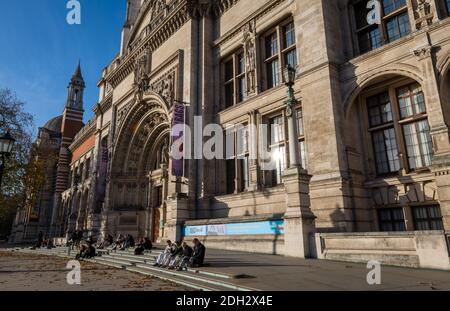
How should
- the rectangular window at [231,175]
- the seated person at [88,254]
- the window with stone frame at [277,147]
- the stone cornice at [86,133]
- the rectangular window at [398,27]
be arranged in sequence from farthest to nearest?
the stone cornice at [86,133]
the rectangular window at [231,175]
the window with stone frame at [277,147]
the seated person at [88,254]
the rectangular window at [398,27]

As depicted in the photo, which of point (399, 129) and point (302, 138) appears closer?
point (399, 129)

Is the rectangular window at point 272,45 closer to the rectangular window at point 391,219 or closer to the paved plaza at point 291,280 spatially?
the rectangular window at point 391,219

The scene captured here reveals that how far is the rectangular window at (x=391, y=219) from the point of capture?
44.3 feet

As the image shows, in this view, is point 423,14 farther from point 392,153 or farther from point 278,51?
point 278,51

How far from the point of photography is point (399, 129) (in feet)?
46.3

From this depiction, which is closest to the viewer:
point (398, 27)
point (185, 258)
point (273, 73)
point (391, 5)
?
point (185, 258)

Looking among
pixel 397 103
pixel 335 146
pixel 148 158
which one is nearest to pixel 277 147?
pixel 335 146

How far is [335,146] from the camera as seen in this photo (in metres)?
A: 14.2

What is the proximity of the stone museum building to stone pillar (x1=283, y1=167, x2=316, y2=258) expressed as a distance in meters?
0.05

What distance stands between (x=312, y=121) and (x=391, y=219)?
5455 mm

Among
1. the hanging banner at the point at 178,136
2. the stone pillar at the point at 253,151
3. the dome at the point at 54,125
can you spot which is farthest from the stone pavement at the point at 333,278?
the dome at the point at 54,125

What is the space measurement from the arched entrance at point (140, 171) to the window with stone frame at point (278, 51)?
10489mm

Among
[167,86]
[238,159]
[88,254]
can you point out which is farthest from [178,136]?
[88,254]

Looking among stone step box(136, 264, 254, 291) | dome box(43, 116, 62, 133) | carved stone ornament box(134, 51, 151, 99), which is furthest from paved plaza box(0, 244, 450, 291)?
dome box(43, 116, 62, 133)
